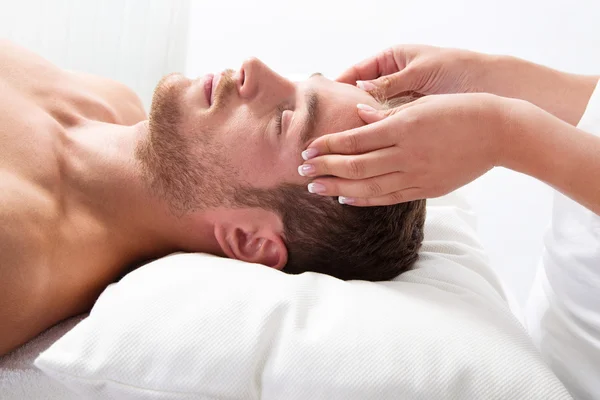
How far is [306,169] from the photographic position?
1.23 m

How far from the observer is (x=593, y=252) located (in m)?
1.34

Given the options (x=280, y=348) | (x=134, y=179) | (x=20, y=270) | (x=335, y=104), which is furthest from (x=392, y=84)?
(x=20, y=270)

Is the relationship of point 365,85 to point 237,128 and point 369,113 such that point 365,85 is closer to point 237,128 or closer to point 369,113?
point 369,113

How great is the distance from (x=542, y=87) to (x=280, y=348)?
3.57ft

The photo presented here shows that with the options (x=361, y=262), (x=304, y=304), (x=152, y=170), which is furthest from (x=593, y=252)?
(x=152, y=170)

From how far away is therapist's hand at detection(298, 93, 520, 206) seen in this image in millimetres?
1118

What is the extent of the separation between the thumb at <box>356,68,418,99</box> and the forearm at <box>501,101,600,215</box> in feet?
1.39

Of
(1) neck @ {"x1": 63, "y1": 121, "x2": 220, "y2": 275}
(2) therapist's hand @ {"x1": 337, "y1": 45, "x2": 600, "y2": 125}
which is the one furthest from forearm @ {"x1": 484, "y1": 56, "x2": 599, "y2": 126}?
(1) neck @ {"x1": 63, "y1": 121, "x2": 220, "y2": 275}

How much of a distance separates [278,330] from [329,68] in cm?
219

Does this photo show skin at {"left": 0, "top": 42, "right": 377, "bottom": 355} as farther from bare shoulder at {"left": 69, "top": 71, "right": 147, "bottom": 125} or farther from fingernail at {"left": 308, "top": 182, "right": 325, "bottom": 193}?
bare shoulder at {"left": 69, "top": 71, "right": 147, "bottom": 125}

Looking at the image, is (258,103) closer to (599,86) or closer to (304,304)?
(304,304)

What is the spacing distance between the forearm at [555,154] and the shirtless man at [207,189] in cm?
33

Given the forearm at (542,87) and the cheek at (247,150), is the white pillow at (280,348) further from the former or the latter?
the forearm at (542,87)

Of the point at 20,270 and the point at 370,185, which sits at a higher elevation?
the point at 370,185
